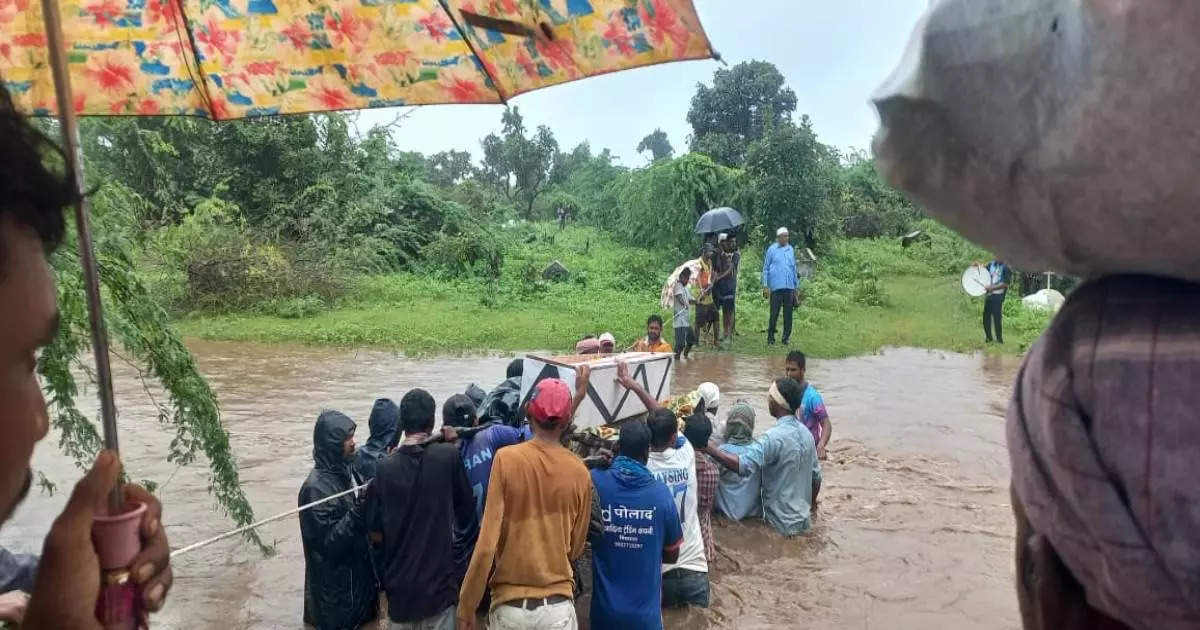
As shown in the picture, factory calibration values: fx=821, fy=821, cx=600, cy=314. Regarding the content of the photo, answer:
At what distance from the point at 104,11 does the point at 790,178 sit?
67.8ft

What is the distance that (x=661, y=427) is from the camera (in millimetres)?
4508

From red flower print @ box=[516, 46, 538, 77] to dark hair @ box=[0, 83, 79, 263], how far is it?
167cm

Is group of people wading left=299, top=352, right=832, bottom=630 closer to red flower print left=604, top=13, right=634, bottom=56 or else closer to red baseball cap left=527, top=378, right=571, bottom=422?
red baseball cap left=527, top=378, right=571, bottom=422

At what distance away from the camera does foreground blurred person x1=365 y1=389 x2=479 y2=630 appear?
3742 mm

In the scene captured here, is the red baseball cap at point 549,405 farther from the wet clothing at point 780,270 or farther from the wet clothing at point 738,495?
the wet clothing at point 780,270

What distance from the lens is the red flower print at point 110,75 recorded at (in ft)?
9.64

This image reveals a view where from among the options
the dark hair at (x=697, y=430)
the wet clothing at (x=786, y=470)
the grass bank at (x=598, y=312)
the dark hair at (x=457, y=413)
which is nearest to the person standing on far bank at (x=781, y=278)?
the grass bank at (x=598, y=312)

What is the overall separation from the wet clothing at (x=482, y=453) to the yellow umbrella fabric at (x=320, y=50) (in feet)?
6.74

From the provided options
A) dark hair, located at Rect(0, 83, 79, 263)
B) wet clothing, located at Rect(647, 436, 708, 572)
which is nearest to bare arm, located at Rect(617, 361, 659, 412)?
wet clothing, located at Rect(647, 436, 708, 572)

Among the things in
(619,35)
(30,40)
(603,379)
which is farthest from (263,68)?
(603,379)

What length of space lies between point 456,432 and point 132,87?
2.27 metres

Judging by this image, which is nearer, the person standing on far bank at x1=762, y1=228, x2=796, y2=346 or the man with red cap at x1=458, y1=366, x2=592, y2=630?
the man with red cap at x1=458, y1=366, x2=592, y2=630

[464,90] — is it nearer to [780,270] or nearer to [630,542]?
[630,542]

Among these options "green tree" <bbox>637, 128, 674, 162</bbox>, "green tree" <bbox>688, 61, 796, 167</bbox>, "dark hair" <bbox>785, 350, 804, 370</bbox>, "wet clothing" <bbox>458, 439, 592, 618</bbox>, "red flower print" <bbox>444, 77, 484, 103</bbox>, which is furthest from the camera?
"green tree" <bbox>637, 128, 674, 162</bbox>
